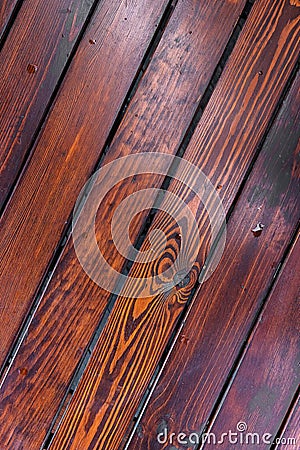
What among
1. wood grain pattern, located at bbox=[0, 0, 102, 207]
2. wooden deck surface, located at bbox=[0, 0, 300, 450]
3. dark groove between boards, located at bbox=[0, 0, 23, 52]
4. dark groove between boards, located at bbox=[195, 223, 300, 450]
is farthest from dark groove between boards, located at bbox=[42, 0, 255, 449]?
dark groove between boards, located at bbox=[0, 0, 23, 52]

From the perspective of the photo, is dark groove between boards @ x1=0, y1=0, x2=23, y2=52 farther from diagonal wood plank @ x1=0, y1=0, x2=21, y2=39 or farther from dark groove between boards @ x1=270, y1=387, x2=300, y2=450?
dark groove between boards @ x1=270, y1=387, x2=300, y2=450

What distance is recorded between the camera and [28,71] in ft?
3.10

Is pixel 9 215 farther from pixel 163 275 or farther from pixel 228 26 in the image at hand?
pixel 228 26

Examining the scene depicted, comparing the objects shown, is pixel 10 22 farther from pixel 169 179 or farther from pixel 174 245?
pixel 174 245

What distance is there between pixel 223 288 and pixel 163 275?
0.12 metres

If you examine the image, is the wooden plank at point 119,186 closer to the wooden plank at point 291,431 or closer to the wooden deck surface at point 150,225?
the wooden deck surface at point 150,225

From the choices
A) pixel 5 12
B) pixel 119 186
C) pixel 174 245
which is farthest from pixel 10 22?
pixel 174 245

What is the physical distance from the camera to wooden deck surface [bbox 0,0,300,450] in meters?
0.94

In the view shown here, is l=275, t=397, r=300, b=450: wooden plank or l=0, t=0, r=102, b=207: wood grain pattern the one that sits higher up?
l=0, t=0, r=102, b=207: wood grain pattern

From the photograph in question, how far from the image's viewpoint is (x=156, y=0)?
3.11 ft

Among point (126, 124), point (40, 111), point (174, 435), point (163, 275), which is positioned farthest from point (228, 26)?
point (174, 435)

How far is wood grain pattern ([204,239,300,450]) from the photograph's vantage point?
0.95 metres

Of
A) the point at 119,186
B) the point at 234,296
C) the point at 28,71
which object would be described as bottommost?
the point at 234,296

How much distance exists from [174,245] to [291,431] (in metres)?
0.44
